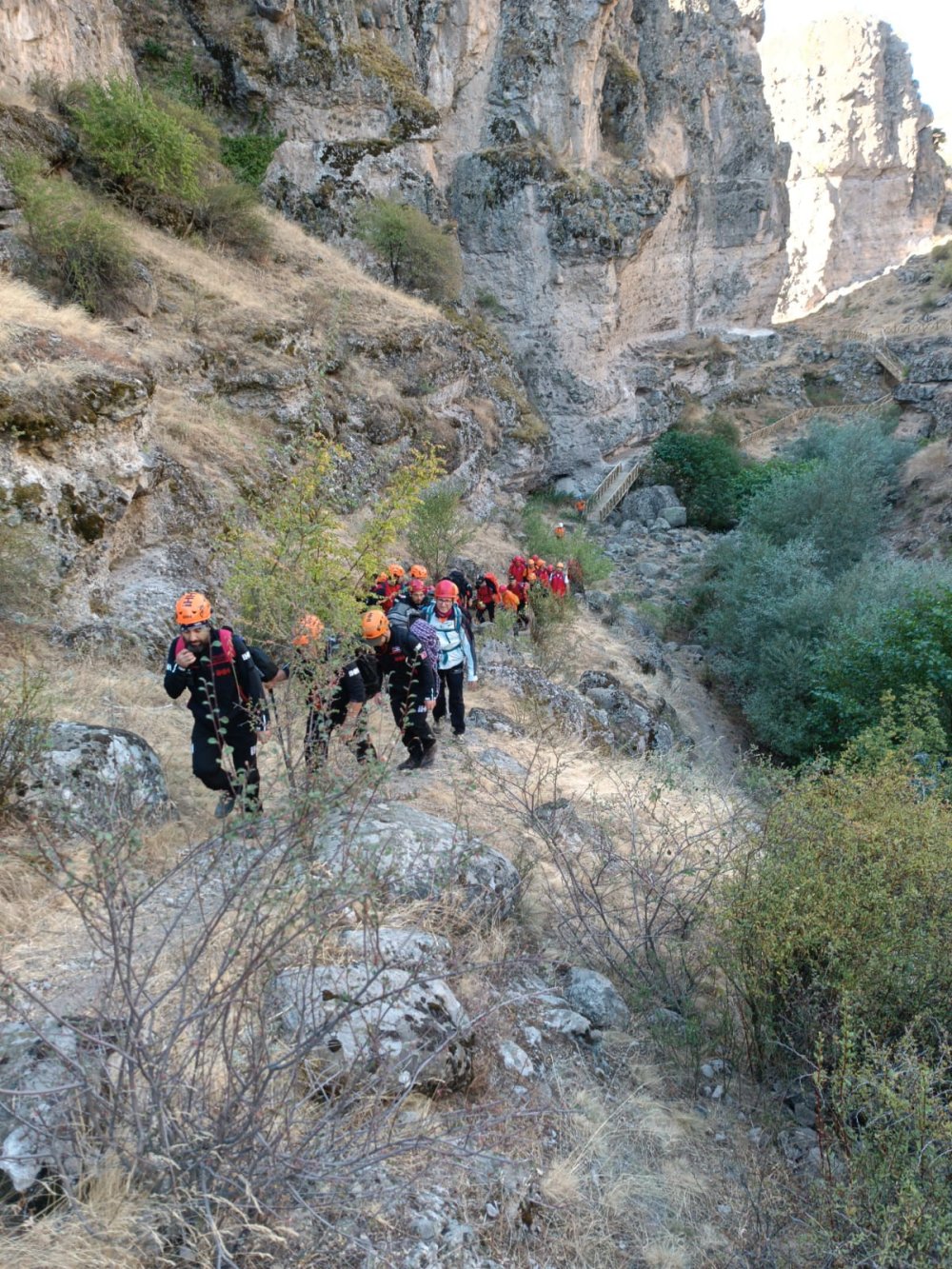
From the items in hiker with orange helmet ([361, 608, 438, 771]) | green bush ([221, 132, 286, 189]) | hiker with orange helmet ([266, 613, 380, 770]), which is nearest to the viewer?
hiker with orange helmet ([266, 613, 380, 770])

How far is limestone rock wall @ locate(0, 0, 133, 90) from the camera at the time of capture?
41.3 feet

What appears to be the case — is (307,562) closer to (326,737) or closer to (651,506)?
(326,737)

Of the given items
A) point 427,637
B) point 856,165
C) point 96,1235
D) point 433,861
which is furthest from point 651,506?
point 856,165

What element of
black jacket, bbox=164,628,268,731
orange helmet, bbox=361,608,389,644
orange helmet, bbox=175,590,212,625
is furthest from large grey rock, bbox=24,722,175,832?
orange helmet, bbox=361,608,389,644

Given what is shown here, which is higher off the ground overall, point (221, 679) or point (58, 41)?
point (58, 41)

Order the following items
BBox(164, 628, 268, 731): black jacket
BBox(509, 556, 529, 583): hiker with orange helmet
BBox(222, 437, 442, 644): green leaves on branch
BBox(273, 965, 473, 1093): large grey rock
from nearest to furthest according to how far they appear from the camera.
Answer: BBox(273, 965, 473, 1093): large grey rock, BBox(164, 628, 268, 731): black jacket, BBox(222, 437, 442, 644): green leaves on branch, BBox(509, 556, 529, 583): hiker with orange helmet

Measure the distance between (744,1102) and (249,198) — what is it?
1671 centimetres

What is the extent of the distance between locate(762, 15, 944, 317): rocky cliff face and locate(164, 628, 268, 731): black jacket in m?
52.2

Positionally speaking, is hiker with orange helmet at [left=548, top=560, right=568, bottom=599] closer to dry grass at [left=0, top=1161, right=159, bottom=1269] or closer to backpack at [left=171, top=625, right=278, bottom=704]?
backpack at [left=171, top=625, right=278, bottom=704]

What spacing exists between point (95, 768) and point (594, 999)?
304cm

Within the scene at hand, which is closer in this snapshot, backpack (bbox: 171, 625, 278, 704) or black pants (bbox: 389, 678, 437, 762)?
backpack (bbox: 171, 625, 278, 704)

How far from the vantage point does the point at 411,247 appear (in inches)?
777

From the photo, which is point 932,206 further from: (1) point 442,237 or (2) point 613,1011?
(2) point 613,1011

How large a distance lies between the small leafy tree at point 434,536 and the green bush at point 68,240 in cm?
542
